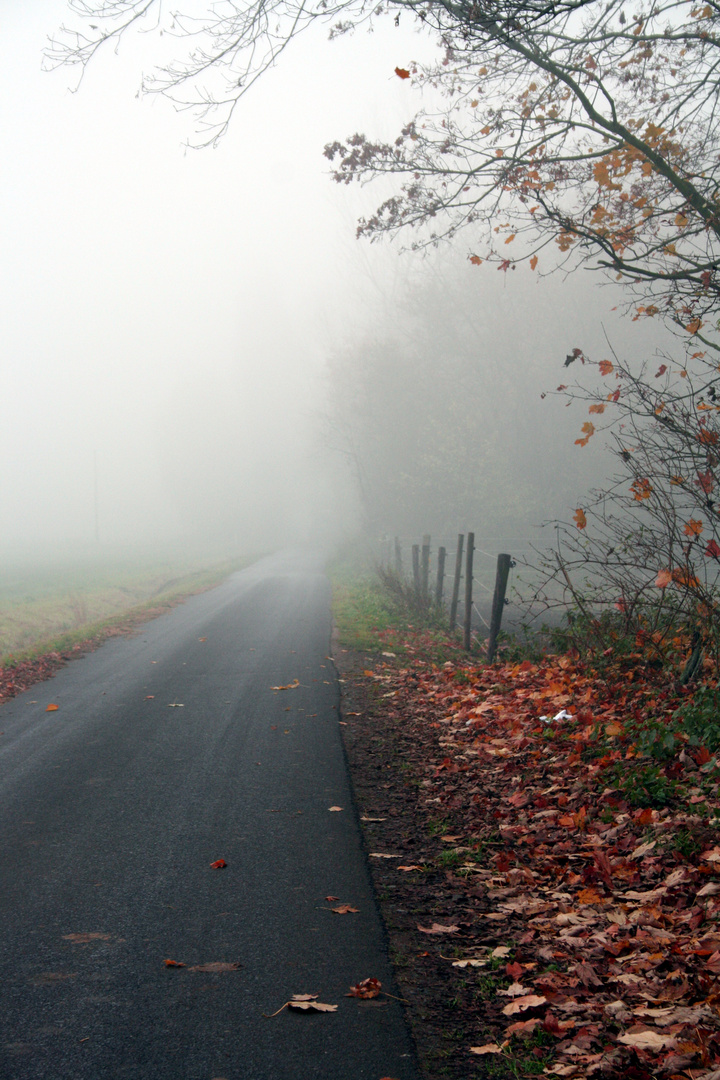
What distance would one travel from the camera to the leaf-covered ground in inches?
122

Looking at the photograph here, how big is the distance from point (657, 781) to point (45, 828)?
429 cm

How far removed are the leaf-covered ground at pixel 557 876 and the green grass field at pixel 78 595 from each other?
9066 mm

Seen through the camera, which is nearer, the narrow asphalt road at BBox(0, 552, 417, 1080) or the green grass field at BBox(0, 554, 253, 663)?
the narrow asphalt road at BBox(0, 552, 417, 1080)

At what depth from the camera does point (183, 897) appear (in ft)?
14.5

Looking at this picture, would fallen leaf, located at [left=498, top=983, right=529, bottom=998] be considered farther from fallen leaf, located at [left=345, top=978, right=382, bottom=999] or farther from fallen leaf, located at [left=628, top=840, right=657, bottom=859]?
fallen leaf, located at [left=628, top=840, right=657, bottom=859]

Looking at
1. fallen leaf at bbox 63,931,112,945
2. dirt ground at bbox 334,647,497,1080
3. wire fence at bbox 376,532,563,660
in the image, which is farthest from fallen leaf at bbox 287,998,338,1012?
wire fence at bbox 376,532,563,660

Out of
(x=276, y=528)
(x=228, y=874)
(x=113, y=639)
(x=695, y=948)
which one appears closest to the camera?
(x=695, y=948)

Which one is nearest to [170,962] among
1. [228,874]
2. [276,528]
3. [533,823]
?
[228,874]

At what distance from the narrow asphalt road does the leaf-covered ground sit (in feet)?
0.96

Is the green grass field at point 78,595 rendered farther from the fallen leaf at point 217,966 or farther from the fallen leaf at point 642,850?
the fallen leaf at point 642,850

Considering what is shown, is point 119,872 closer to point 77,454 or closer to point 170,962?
point 170,962

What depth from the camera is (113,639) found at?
1534cm

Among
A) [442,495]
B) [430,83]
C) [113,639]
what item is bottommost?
[113,639]

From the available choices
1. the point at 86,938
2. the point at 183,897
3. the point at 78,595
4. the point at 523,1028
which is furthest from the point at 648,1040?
the point at 78,595
